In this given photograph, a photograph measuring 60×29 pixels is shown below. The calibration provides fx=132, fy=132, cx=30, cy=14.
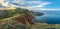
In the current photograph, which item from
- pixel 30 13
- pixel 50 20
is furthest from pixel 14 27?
pixel 50 20

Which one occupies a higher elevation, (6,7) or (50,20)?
(6,7)

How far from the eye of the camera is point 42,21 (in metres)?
2.63

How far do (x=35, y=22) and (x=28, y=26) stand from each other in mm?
165

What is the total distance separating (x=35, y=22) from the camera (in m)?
2.64

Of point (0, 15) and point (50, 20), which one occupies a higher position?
point (0, 15)

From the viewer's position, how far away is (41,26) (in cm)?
259

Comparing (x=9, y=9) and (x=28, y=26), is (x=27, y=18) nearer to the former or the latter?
(x=28, y=26)

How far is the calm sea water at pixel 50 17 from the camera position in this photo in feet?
8.54

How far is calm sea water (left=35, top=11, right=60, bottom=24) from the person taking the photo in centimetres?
260

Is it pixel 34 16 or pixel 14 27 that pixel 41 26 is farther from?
pixel 14 27

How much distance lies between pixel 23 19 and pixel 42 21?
1.25 feet

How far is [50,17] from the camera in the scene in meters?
2.62

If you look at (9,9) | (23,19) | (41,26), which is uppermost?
(9,9)

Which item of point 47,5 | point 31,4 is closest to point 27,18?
point 31,4
